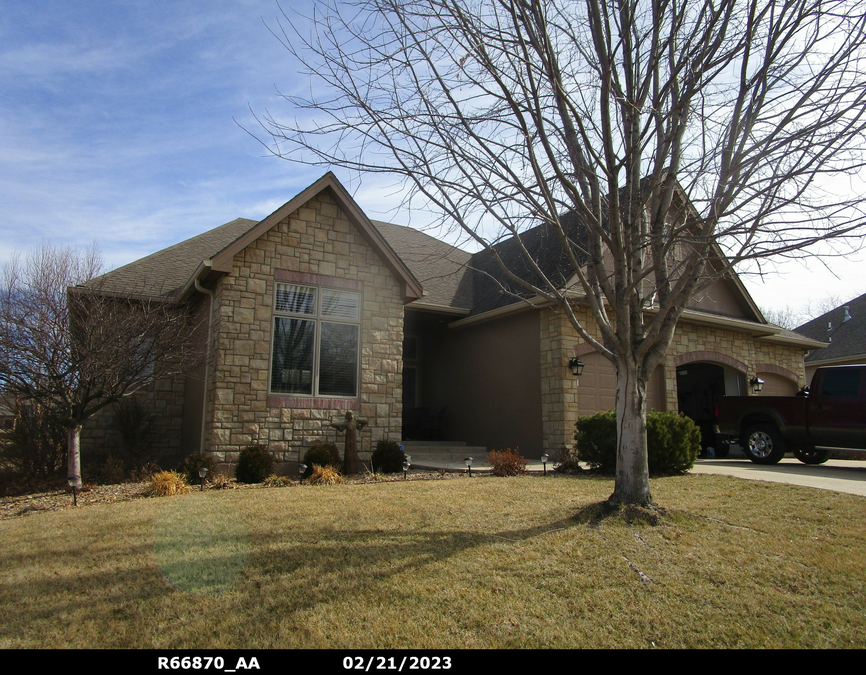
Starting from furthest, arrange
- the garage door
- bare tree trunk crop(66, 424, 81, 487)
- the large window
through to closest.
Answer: the garage door → the large window → bare tree trunk crop(66, 424, 81, 487)

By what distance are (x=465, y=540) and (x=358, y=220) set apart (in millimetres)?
7972

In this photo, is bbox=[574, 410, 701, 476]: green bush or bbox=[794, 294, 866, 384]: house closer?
bbox=[574, 410, 701, 476]: green bush

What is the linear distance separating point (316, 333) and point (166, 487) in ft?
13.3

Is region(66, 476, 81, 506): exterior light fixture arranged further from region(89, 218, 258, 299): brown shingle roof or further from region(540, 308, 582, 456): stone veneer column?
region(540, 308, 582, 456): stone veneer column

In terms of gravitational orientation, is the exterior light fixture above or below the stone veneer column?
below

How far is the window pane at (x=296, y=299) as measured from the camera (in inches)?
445

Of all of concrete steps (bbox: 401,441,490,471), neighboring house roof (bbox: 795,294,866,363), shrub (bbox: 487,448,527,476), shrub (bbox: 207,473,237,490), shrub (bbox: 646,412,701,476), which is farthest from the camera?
neighboring house roof (bbox: 795,294,866,363)

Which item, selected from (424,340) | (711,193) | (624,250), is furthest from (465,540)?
(424,340)

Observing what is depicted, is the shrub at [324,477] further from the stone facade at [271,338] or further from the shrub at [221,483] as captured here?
the stone facade at [271,338]

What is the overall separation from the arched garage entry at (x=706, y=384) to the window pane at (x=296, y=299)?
368 inches

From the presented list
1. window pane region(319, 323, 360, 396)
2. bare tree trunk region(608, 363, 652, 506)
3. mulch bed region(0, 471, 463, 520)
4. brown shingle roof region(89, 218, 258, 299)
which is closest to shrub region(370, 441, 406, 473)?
mulch bed region(0, 471, 463, 520)

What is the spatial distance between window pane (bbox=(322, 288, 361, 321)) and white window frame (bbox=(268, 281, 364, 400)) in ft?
0.07

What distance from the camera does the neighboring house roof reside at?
78.2 feet
